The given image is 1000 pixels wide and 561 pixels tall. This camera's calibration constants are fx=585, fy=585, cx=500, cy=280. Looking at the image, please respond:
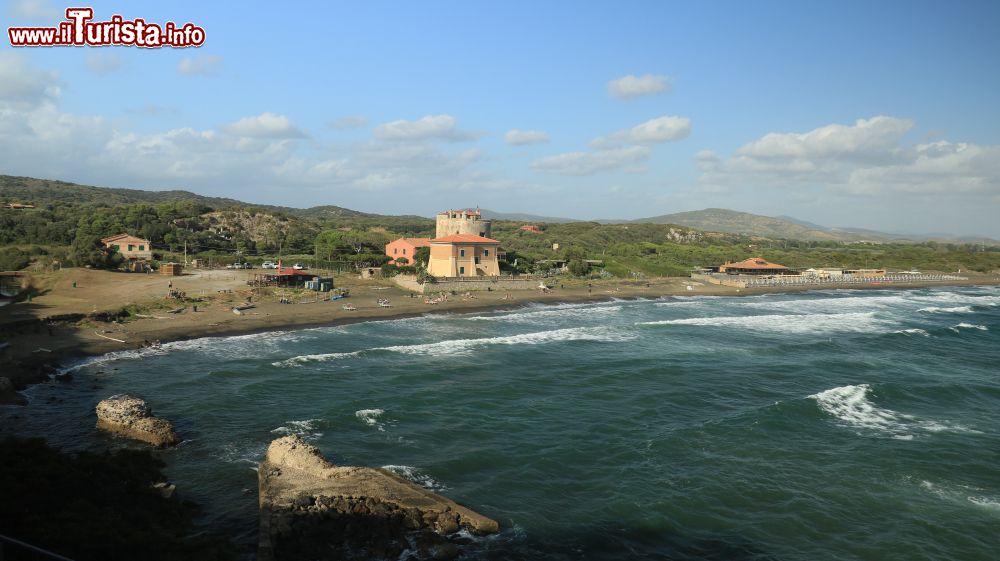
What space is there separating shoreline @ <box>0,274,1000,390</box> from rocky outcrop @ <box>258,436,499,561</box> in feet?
54.4

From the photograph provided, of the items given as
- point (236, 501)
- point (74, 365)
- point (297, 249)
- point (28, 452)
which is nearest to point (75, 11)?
point (74, 365)

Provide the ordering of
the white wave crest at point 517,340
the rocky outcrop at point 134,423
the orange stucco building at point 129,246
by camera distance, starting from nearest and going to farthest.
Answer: the rocky outcrop at point 134,423 → the white wave crest at point 517,340 → the orange stucco building at point 129,246

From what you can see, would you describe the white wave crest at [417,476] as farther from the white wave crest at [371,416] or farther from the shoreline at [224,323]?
the shoreline at [224,323]

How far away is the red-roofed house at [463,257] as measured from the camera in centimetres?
6103

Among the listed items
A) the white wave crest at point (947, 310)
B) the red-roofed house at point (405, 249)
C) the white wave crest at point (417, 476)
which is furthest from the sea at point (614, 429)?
the red-roofed house at point (405, 249)

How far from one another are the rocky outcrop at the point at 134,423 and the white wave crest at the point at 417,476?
7.34 meters

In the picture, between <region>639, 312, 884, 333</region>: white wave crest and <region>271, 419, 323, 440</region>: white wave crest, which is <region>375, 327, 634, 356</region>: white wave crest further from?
<region>271, 419, 323, 440</region>: white wave crest

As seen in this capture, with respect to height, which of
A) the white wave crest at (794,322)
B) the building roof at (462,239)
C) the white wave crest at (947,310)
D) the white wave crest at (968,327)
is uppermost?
the building roof at (462,239)

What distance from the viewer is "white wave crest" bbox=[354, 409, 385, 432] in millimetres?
20672

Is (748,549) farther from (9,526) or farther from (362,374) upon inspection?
(362,374)

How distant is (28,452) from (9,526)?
4523 mm

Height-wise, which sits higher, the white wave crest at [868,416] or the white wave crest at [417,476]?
the white wave crest at [868,416]

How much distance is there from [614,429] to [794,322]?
32.9 metres

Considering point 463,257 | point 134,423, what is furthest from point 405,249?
point 134,423
